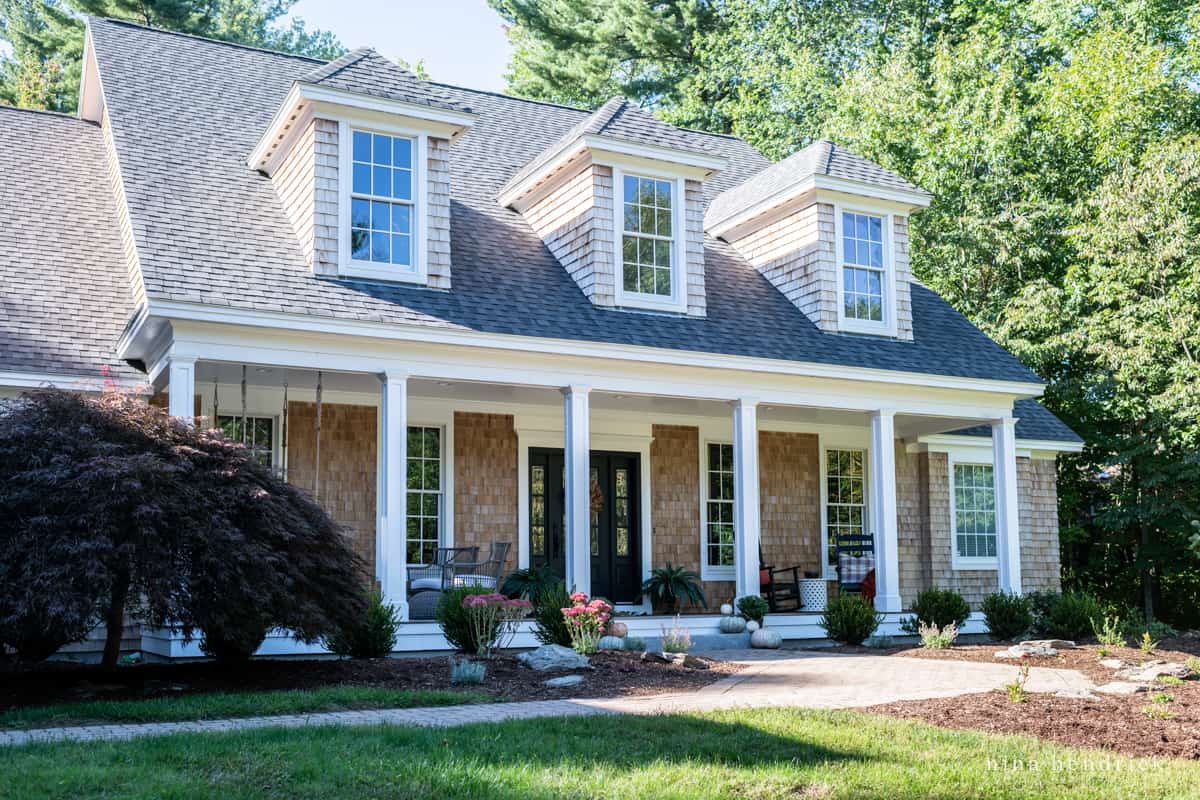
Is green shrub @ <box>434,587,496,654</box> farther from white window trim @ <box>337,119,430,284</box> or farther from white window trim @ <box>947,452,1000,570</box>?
white window trim @ <box>947,452,1000,570</box>

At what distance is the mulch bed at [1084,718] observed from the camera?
7.67 meters

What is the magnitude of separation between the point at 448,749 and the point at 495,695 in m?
2.63

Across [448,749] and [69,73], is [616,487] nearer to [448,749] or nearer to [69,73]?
[448,749]

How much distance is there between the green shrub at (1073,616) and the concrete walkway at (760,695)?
10.8 ft

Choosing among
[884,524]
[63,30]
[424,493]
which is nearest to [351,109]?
[424,493]

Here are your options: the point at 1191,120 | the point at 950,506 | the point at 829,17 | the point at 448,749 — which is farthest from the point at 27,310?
the point at 829,17

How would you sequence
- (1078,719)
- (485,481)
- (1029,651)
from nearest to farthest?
(1078,719)
(1029,651)
(485,481)

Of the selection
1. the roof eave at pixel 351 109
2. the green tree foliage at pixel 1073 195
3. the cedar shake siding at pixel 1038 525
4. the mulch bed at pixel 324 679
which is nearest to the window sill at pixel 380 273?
the roof eave at pixel 351 109

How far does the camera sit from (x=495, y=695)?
932cm

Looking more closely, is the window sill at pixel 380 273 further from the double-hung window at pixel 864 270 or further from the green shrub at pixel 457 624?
the double-hung window at pixel 864 270

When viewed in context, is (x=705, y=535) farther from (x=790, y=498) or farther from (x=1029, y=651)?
(x=1029, y=651)

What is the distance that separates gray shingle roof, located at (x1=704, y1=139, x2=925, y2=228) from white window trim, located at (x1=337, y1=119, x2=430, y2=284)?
18.2ft

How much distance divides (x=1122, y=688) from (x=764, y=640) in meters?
4.85

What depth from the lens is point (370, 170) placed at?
14.0 m
